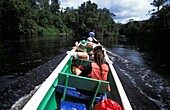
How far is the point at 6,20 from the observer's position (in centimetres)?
3972

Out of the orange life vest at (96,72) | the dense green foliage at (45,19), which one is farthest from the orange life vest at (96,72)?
the dense green foliage at (45,19)

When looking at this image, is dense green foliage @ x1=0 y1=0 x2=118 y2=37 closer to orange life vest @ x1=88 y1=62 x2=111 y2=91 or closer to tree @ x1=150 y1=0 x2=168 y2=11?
tree @ x1=150 y1=0 x2=168 y2=11

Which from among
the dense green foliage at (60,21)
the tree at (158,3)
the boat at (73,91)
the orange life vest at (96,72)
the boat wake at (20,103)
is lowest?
the boat wake at (20,103)

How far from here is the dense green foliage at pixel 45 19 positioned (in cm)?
3997

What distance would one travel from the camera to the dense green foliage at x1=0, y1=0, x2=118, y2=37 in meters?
40.0

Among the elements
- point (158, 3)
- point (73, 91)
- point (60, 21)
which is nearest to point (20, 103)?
point (73, 91)

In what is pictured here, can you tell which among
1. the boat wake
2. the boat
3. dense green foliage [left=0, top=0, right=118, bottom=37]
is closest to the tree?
dense green foliage [left=0, top=0, right=118, bottom=37]

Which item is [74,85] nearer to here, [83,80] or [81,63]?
[83,80]

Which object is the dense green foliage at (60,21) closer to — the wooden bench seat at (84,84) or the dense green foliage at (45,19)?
the dense green foliage at (45,19)

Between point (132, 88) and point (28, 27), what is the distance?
43.5 m

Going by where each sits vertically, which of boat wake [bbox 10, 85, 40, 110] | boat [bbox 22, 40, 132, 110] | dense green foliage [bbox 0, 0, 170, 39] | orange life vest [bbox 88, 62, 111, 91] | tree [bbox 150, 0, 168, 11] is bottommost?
boat wake [bbox 10, 85, 40, 110]

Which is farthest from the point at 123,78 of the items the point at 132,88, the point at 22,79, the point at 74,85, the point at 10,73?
the point at 74,85

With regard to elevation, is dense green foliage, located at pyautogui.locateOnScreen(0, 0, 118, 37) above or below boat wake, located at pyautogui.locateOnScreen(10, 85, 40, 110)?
above

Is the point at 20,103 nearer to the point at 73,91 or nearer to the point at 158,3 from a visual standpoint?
the point at 73,91
